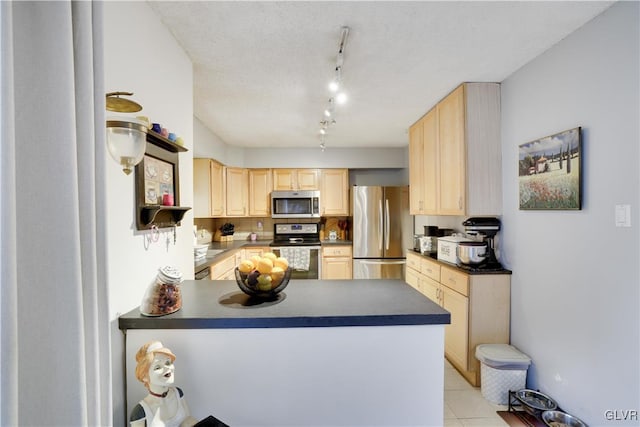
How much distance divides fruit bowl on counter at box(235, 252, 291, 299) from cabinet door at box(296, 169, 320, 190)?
334 cm

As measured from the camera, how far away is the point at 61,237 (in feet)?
2.20

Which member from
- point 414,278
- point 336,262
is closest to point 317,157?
point 336,262

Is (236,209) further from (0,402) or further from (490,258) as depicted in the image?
(0,402)

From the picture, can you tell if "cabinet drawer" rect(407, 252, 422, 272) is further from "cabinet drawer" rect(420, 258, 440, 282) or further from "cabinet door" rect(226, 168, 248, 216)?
"cabinet door" rect(226, 168, 248, 216)

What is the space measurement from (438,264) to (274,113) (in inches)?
91.4

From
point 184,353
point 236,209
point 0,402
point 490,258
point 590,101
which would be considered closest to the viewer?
point 0,402

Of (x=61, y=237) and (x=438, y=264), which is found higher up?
(x=61, y=237)

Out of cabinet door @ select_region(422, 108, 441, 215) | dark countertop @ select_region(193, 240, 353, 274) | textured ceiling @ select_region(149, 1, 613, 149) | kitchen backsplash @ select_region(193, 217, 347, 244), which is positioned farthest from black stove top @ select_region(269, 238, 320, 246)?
textured ceiling @ select_region(149, 1, 613, 149)

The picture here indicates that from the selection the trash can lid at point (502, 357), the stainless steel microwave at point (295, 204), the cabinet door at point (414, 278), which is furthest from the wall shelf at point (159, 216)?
the stainless steel microwave at point (295, 204)

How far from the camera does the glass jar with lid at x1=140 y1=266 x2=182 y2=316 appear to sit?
1.19m

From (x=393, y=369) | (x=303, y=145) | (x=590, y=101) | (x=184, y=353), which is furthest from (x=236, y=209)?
(x=590, y=101)

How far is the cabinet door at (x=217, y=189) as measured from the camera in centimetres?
391

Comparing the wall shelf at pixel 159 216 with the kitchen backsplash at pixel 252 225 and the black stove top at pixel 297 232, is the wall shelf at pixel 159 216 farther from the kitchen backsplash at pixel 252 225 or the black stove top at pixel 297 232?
the kitchen backsplash at pixel 252 225

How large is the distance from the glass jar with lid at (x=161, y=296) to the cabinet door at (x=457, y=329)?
6.77 feet
